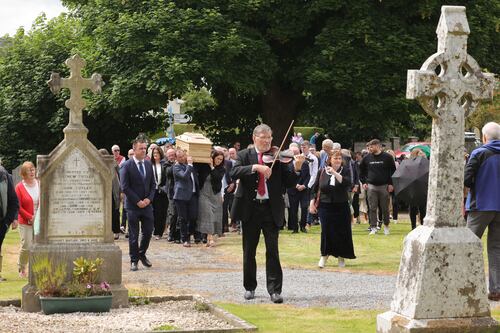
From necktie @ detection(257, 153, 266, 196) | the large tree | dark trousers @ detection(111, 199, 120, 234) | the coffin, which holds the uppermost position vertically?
the large tree

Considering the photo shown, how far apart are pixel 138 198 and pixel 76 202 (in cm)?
432

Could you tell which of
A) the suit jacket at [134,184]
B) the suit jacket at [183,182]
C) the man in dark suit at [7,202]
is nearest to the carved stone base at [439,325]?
the man in dark suit at [7,202]

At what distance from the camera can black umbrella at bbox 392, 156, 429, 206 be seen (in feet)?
69.2

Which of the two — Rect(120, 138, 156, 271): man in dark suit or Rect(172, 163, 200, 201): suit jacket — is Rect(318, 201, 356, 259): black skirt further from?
Rect(172, 163, 200, 201): suit jacket

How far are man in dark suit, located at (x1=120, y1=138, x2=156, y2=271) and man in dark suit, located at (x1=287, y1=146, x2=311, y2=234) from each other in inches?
283

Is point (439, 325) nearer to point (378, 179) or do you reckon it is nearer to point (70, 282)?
point (70, 282)

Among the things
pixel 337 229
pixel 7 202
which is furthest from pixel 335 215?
pixel 7 202

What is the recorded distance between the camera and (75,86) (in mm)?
13023

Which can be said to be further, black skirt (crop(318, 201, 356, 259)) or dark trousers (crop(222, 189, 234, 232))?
dark trousers (crop(222, 189, 234, 232))

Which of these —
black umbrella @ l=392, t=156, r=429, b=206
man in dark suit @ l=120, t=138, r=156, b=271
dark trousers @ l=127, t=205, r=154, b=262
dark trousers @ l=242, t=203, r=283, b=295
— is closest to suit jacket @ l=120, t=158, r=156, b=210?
man in dark suit @ l=120, t=138, r=156, b=271

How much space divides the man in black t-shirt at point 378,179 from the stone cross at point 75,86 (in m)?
10.5

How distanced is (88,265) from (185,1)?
72.7 ft

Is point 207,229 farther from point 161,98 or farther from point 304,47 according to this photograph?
point 304,47

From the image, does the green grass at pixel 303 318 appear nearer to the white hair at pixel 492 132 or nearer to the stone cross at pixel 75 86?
the white hair at pixel 492 132
